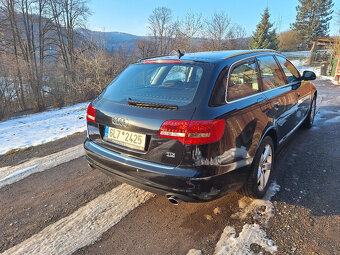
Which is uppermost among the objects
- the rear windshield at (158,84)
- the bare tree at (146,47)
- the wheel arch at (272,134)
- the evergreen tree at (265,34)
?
the evergreen tree at (265,34)

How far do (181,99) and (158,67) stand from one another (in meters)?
0.77

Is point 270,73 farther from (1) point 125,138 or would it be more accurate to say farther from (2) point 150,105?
(1) point 125,138

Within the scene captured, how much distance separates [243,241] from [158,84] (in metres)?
1.84

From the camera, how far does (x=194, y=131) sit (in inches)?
71.6

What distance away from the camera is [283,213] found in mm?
2330

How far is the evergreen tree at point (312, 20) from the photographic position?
43.0m

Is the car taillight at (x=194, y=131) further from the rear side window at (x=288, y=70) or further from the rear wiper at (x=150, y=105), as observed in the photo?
the rear side window at (x=288, y=70)

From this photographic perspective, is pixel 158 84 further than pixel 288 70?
No

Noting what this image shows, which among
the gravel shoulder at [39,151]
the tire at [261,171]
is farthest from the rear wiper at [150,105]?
the gravel shoulder at [39,151]

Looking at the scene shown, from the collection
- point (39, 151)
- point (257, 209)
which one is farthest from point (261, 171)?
point (39, 151)

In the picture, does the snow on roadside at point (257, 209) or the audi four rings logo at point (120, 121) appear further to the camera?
the snow on roadside at point (257, 209)

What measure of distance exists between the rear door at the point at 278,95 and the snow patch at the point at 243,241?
50.6 inches

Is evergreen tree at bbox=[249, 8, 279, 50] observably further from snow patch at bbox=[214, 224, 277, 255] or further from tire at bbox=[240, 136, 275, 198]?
snow patch at bbox=[214, 224, 277, 255]

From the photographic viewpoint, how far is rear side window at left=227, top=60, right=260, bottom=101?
2.20m
